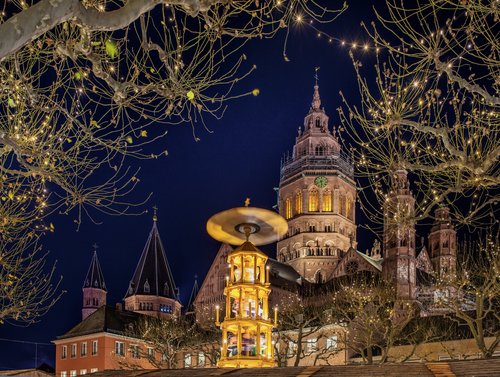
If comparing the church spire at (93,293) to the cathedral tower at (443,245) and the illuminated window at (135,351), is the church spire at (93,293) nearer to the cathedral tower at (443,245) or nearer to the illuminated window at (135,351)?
the illuminated window at (135,351)

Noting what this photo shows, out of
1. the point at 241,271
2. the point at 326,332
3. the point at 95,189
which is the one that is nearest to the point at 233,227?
the point at 241,271

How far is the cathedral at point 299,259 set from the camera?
225 ft

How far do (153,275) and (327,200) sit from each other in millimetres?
28918

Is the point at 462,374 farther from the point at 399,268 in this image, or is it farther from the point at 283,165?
the point at 283,165

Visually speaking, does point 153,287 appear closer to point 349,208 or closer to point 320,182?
point 320,182

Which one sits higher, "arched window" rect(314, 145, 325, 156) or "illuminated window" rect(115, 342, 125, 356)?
"arched window" rect(314, 145, 325, 156)

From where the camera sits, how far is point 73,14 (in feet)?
24.5

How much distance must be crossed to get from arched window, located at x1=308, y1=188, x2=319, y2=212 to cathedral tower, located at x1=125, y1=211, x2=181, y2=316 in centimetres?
2457

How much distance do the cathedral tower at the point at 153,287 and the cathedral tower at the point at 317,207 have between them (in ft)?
58.2

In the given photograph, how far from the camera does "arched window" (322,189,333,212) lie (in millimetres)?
91250

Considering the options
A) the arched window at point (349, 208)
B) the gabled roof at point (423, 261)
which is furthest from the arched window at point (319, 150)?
the gabled roof at point (423, 261)

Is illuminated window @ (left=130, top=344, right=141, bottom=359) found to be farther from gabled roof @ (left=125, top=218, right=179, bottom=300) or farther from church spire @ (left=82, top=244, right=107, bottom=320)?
church spire @ (left=82, top=244, right=107, bottom=320)

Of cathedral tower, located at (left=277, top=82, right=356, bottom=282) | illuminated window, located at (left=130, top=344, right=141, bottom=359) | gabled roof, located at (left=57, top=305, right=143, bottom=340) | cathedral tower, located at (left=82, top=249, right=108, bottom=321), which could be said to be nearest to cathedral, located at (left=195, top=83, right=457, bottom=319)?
cathedral tower, located at (left=277, top=82, right=356, bottom=282)

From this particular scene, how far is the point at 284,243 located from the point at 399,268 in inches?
1182
